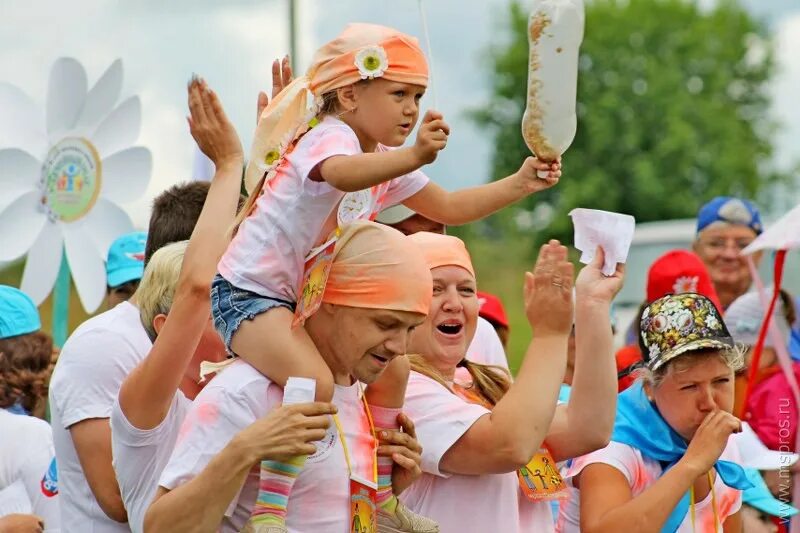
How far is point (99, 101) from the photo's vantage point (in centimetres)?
643

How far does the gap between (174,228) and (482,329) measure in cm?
120

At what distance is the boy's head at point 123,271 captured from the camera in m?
5.16

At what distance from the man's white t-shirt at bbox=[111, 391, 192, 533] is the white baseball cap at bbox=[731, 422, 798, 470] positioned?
184 cm

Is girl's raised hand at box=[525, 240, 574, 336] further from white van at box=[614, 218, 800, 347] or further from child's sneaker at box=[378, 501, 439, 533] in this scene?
white van at box=[614, 218, 800, 347]

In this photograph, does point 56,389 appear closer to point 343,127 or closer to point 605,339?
point 343,127

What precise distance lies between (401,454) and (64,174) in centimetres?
356

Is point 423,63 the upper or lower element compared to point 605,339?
upper

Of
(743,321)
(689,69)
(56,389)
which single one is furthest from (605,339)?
(689,69)

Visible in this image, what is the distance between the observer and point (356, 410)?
3.23 metres

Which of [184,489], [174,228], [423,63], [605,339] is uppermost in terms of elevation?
[423,63]

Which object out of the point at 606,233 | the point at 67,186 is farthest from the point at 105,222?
the point at 606,233

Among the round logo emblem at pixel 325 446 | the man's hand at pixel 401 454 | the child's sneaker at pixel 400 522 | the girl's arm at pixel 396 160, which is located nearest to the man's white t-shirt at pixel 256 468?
the round logo emblem at pixel 325 446

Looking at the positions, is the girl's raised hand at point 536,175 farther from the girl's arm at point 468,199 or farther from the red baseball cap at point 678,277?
the red baseball cap at point 678,277

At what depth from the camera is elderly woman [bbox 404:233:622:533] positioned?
3.39 meters
